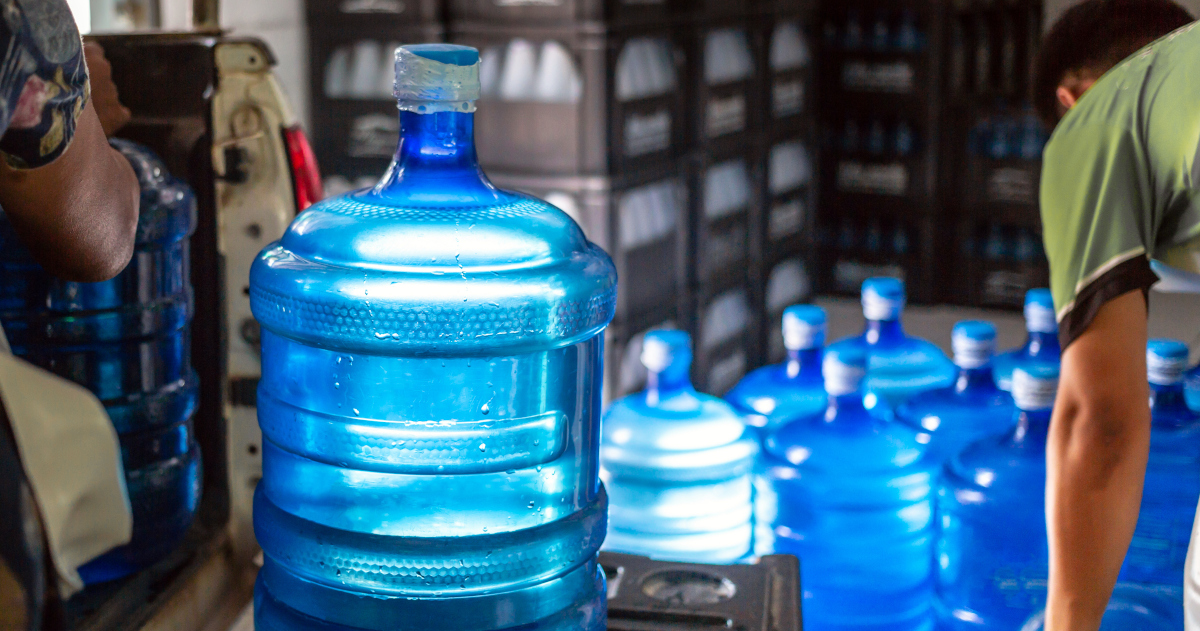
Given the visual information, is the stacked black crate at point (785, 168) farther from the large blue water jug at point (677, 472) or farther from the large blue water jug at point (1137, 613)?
the large blue water jug at point (1137, 613)

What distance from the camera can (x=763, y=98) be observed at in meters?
3.76

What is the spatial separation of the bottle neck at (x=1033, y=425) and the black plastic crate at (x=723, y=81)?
207cm

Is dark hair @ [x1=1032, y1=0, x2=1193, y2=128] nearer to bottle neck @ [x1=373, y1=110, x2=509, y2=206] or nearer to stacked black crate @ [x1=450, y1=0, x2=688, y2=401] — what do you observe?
bottle neck @ [x1=373, y1=110, x2=509, y2=206]

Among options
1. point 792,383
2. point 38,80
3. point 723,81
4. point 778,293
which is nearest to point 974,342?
point 792,383

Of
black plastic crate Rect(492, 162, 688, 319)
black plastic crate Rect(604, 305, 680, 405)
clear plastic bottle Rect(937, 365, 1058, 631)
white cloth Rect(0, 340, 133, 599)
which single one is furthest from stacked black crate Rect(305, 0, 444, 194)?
white cloth Rect(0, 340, 133, 599)

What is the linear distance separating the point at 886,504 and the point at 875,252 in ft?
9.36

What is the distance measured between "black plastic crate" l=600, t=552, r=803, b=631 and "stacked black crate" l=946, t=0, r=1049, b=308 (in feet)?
9.79

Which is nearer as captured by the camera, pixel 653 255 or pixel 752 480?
pixel 752 480

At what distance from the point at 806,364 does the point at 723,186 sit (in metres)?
2.01

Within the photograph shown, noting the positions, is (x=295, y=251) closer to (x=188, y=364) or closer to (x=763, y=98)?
(x=188, y=364)

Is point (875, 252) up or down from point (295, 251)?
down

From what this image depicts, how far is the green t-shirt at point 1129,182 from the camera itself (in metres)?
1.15

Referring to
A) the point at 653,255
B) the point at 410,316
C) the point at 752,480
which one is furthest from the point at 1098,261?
the point at 653,255

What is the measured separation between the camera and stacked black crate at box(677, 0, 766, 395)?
333 centimetres
